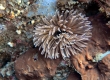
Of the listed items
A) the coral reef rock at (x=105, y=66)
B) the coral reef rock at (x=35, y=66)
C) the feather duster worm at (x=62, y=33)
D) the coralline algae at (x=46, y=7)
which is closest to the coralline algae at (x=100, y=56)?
the coral reef rock at (x=105, y=66)

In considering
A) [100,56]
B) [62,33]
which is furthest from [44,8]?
[100,56]

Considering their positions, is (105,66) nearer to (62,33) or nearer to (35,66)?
(62,33)

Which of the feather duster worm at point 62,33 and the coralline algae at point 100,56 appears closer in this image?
A: the feather duster worm at point 62,33

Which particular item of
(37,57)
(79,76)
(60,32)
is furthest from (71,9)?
(79,76)

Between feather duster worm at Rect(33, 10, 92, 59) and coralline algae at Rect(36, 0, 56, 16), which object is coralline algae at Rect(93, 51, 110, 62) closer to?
feather duster worm at Rect(33, 10, 92, 59)

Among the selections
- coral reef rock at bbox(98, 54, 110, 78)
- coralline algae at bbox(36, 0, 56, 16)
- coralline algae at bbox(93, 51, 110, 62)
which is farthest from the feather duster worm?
coral reef rock at bbox(98, 54, 110, 78)

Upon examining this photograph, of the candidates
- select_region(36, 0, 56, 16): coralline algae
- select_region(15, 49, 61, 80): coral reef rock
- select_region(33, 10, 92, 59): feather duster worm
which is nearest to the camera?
select_region(33, 10, 92, 59): feather duster worm

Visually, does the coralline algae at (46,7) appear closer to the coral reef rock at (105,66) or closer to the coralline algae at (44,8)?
the coralline algae at (44,8)

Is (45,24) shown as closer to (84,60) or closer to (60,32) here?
(60,32)
